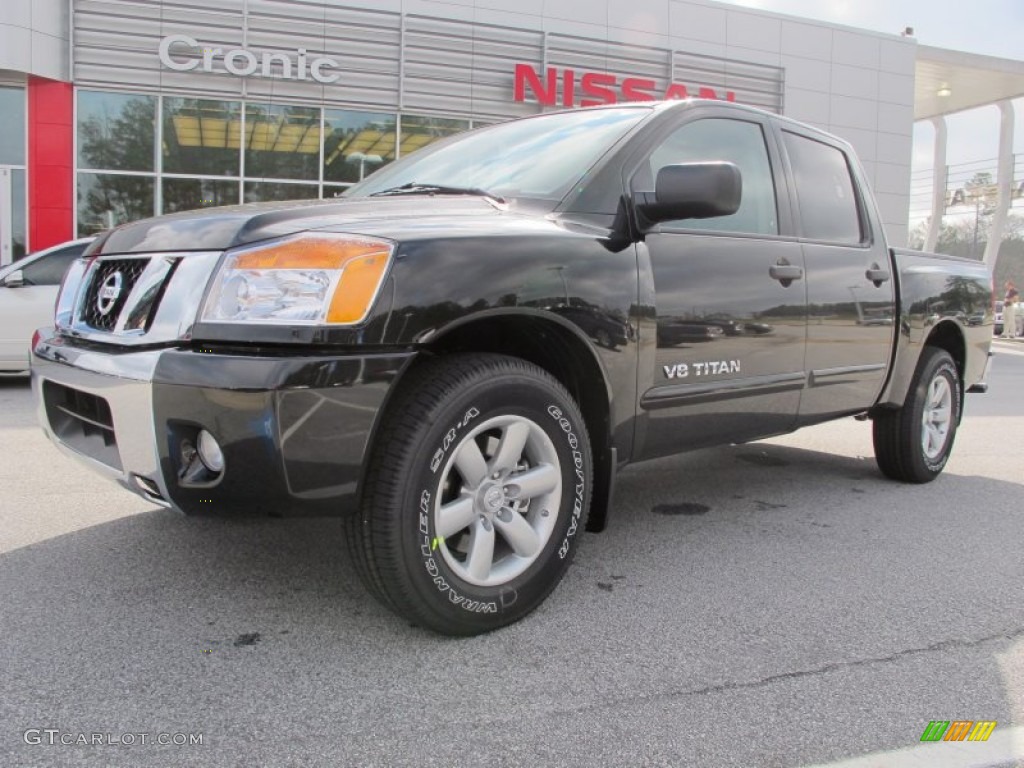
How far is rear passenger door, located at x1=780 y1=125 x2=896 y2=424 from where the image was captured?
3836 millimetres

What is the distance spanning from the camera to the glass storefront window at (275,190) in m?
15.2

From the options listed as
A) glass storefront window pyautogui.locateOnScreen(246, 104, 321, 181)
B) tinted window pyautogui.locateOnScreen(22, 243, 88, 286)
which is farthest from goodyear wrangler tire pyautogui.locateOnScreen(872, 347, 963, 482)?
glass storefront window pyautogui.locateOnScreen(246, 104, 321, 181)

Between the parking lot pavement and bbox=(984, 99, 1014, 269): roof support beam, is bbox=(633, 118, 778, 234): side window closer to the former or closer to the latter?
the parking lot pavement

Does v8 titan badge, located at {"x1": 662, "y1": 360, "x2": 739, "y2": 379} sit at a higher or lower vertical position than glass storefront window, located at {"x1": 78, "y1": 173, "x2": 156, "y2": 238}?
lower

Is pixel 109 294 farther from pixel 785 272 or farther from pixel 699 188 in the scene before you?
pixel 785 272

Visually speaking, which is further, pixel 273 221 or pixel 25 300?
pixel 25 300

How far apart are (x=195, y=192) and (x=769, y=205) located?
1339cm

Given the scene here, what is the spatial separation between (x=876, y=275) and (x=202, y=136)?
13.5 m

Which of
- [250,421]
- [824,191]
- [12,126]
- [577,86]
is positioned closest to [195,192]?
[12,126]

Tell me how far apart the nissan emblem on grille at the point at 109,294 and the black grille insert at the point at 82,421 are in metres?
0.27

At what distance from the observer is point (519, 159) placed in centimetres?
326

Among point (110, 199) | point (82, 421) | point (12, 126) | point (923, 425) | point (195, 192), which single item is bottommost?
point (923, 425)

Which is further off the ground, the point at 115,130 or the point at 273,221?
the point at 115,130

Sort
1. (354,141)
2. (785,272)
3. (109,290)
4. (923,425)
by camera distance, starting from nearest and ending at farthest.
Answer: (109,290) < (785,272) < (923,425) < (354,141)
